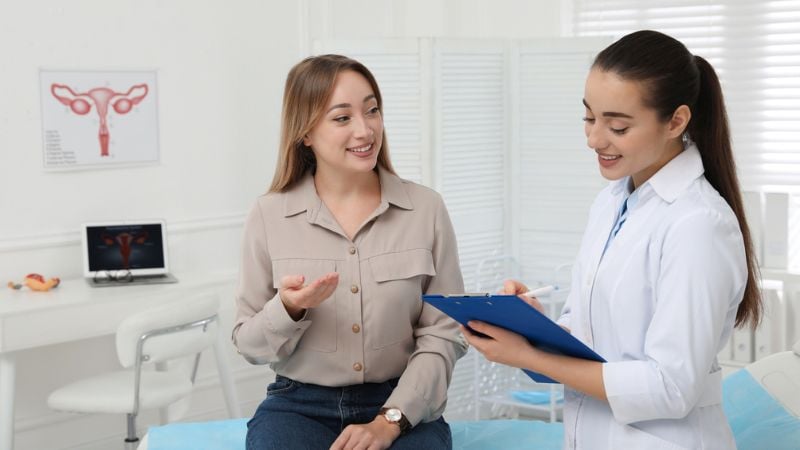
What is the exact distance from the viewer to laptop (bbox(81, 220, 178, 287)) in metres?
3.88

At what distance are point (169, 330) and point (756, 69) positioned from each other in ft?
8.00

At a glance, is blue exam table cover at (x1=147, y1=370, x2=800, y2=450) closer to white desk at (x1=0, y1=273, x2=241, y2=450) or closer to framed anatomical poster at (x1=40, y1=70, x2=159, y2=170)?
white desk at (x1=0, y1=273, x2=241, y2=450)

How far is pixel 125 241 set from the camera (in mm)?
3934

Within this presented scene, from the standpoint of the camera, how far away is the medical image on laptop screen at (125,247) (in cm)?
389

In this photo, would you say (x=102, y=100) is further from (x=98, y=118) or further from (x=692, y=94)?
(x=692, y=94)

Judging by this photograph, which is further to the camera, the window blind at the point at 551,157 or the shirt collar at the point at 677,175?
the window blind at the point at 551,157

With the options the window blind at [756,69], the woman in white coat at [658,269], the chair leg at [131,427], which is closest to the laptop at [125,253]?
the chair leg at [131,427]

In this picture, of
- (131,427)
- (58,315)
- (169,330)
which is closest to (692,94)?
(169,330)


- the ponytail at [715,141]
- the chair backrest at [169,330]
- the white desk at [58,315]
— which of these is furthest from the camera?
the white desk at [58,315]

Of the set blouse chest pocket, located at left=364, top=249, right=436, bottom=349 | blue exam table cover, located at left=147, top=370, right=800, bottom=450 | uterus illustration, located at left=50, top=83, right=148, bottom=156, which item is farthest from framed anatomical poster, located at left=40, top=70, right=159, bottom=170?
blouse chest pocket, located at left=364, top=249, right=436, bottom=349

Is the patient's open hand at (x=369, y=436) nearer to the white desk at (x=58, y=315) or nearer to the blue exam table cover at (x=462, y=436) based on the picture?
the blue exam table cover at (x=462, y=436)

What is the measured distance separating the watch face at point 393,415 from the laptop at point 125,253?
191 centimetres

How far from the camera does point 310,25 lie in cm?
459

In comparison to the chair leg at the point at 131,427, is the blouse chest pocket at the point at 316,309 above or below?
above
